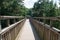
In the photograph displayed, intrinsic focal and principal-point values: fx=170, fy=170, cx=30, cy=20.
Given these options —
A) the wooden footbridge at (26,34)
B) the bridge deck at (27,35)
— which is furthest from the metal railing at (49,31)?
the bridge deck at (27,35)

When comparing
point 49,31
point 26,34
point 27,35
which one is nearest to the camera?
point 49,31

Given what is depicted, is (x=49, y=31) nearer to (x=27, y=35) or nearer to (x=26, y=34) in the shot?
(x=27, y=35)

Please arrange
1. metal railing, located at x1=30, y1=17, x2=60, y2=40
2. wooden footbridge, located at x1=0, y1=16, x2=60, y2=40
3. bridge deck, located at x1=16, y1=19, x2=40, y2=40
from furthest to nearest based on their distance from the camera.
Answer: bridge deck, located at x1=16, y1=19, x2=40, y2=40 < wooden footbridge, located at x1=0, y1=16, x2=60, y2=40 < metal railing, located at x1=30, y1=17, x2=60, y2=40

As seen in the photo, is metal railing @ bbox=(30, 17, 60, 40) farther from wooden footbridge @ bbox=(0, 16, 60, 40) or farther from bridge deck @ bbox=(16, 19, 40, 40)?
bridge deck @ bbox=(16, 19, 40, 40)

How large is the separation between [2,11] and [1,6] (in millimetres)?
1511

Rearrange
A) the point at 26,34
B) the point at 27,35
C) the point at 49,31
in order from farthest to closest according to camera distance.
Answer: the point at 26,34 < the point at 27,35 < the point at 49,31

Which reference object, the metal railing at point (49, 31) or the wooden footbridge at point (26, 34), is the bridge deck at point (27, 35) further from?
the metal railing at point (49, 31)

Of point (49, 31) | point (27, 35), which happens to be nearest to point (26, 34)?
point (27, 35)

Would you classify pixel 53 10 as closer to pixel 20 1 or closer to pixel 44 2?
pixel 20 1

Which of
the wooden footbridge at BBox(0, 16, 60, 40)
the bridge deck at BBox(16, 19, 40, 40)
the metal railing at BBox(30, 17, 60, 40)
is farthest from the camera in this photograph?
the bridge deck at BBox(16, 19, 40, 40)

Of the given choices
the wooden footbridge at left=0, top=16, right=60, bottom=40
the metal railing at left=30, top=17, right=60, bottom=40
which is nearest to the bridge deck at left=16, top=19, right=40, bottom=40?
the wooden footbridge at left=0, top=16, right=60, bottom=40

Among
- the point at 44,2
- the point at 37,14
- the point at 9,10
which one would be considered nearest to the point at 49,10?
the point at 37,14

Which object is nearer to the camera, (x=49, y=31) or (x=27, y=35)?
(x=49, y=31)

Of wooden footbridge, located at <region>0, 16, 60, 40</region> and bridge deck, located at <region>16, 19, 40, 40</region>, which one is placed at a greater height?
wooden footbridge, located at <region>0, 16, 60, 40</region>
